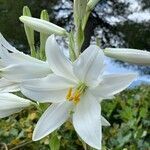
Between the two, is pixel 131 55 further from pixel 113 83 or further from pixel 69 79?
pixel 69 79

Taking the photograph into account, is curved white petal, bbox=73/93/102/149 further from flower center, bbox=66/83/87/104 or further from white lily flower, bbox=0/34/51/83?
white lily flower, bbox=0/34/51/83

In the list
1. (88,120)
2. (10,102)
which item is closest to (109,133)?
(10,102)

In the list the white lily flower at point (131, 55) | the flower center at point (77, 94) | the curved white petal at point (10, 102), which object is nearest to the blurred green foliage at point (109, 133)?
the curved white petal at point (10, 102)

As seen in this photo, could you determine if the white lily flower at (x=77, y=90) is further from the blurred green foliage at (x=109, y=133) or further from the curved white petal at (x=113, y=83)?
the blurred green foliage at (x=109, y=133)

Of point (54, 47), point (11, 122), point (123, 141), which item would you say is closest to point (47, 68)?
point (54, 47)

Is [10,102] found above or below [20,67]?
below

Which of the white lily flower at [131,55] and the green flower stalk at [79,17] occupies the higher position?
the green flower stalk at [79,17]
